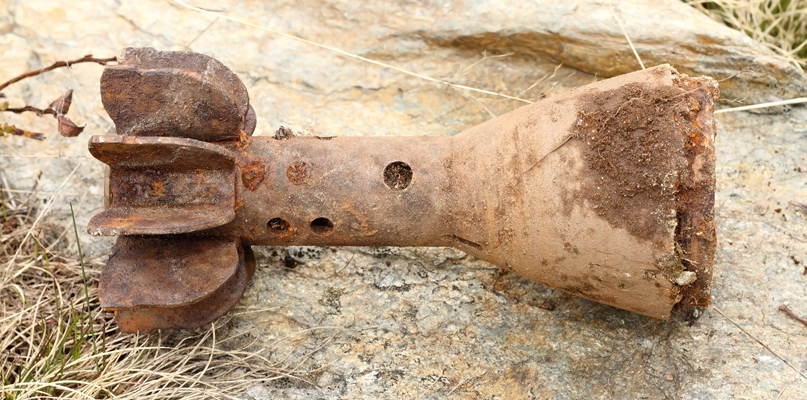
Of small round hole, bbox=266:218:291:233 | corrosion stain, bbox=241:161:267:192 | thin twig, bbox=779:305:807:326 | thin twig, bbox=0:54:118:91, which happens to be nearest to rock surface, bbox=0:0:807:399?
thin twig, bbox=779:305:807:326

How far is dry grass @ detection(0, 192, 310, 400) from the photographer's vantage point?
7.28 feet

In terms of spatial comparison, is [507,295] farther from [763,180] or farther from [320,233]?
[763,180]

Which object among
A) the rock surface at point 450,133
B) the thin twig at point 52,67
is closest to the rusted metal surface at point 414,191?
the rock surface at point 450,133

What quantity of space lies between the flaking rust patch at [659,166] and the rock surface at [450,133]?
0.48 metres

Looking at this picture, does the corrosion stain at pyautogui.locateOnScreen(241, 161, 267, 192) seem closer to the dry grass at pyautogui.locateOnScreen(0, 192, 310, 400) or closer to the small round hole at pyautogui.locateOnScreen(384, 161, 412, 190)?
the small round hole at pyautogui.locateOnScreen(384, 161, 412, 190)

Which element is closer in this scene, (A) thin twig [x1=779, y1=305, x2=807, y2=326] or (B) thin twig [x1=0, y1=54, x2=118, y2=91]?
(A) thin twig [x1=779, y1=305, x2=807, y2=326]

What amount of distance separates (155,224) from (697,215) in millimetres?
1399

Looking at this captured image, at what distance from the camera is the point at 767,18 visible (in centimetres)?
330

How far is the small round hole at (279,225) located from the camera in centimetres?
226

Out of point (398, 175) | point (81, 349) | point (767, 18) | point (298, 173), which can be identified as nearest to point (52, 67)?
point (81, 349)

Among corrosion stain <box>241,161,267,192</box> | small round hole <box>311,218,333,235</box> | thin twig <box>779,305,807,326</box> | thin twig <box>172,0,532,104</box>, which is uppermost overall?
thin twig <box>172,0,532,104</box>

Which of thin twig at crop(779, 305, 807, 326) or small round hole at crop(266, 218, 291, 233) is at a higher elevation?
small round hole at crop(266, 218, 291, 233)

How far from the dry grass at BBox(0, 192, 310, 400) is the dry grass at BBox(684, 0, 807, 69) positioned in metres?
2.41

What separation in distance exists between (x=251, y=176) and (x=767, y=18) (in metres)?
2.45
